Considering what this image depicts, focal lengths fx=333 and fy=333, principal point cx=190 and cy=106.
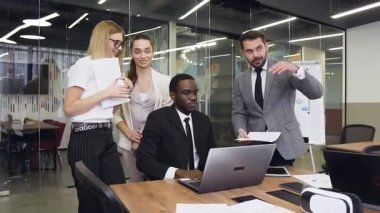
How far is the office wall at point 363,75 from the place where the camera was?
6746mm

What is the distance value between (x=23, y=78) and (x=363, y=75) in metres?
6.35

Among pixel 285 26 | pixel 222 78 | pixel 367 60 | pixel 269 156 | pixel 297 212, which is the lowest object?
pixel 297 212

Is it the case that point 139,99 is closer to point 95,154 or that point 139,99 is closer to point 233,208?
point 95,154

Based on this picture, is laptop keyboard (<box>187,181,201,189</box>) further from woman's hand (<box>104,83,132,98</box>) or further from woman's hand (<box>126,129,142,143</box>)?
woman's hand (<box>126,129,142,143</box>)

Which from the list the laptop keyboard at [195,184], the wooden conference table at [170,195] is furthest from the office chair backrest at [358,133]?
the laptop keyboard at [195,184]

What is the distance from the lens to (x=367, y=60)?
6.88m

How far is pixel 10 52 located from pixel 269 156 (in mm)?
3788

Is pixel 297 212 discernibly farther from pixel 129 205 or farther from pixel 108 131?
pixel 108 131

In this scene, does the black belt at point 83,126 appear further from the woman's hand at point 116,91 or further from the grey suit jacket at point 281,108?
the grey suit jacket at point 281,108

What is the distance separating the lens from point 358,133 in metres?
4.06

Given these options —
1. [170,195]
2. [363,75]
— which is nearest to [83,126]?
[170,195]

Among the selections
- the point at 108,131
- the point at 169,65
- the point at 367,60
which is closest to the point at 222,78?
the point at 169,65

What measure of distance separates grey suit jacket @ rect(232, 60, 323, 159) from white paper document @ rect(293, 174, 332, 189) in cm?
42

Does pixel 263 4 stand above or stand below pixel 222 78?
above
